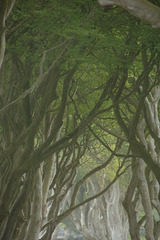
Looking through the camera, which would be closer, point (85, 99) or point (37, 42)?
point (37, 42)

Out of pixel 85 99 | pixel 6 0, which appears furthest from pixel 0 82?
pixel 85 99

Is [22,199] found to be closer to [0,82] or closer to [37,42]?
[0,82]

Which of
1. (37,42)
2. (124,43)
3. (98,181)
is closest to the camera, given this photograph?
(124,43)

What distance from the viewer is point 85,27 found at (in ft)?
23.7

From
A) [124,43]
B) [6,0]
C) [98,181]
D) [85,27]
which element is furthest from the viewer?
[98,181]

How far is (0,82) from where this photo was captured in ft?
24.4

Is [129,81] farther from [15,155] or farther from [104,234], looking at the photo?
[104,234]

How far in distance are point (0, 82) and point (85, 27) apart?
200cm

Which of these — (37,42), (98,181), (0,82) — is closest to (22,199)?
(0,82)

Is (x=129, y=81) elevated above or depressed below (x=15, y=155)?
above

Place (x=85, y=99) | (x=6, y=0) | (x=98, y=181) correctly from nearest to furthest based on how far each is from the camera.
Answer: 1. (x=6, y=0)
2. (x=85, y=99)
3. (x=98, y=181)

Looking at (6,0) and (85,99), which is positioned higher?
(85,99)

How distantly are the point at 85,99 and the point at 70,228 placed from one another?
3411 cm

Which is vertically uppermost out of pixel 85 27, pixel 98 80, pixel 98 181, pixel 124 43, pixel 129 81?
pixel 98 181
